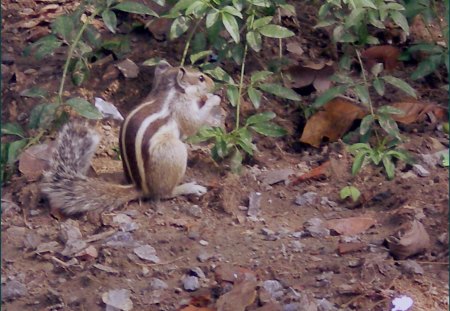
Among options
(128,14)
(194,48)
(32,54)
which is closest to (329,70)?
(194,48)

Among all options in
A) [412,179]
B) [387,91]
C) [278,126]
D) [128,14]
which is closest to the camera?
[412,179]

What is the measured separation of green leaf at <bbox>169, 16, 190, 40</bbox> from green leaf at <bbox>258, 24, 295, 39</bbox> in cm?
43

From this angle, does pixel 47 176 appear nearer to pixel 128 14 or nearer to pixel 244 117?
pixel 244 117

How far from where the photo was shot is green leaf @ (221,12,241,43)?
5668 mm

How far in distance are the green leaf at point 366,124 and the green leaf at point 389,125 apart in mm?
50

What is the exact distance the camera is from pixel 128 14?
6949 millimetres

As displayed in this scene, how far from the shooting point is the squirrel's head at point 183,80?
6.13 metres

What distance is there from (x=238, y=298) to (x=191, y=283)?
270mm

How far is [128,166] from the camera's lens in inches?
223

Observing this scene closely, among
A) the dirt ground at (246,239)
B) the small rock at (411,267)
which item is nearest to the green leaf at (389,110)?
the dirt ground at (246,239)

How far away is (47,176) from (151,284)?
107cm

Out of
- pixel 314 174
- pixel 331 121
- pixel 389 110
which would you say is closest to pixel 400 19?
pixel 389 110

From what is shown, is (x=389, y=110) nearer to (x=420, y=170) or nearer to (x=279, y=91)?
(x=420, y=170)

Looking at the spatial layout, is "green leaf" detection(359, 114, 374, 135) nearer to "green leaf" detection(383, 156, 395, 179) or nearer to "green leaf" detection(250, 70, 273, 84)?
"green leaf" detection(383, 156, 395, 179)
